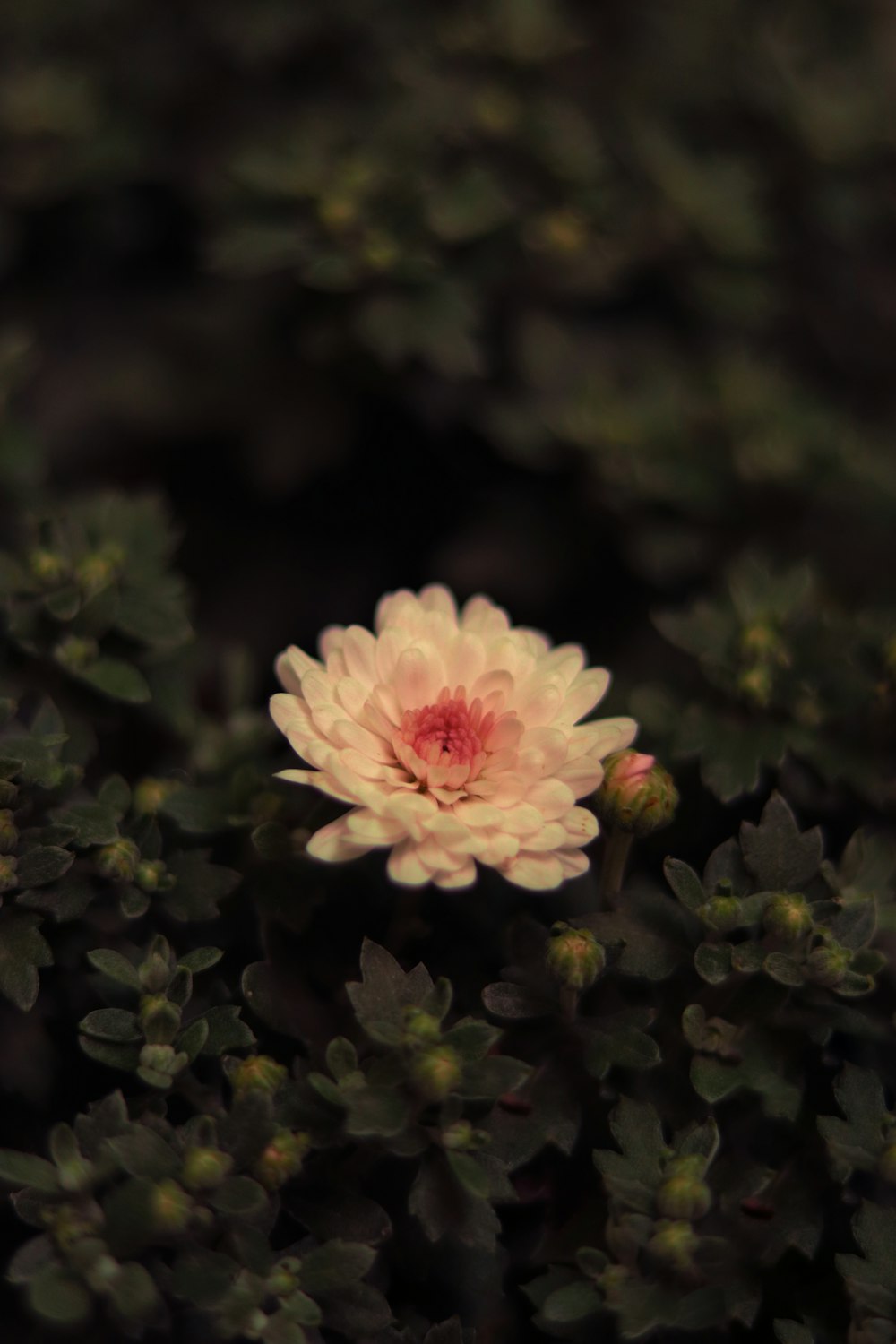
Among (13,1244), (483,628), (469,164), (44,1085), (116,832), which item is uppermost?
(469,164)

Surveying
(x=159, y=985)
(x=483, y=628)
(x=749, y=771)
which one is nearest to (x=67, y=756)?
(x=159, y=985)

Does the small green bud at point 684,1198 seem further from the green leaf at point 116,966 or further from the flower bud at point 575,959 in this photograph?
the green leaf at point 116,966

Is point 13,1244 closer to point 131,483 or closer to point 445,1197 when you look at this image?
point 445,1197

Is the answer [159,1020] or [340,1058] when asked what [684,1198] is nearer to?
[340,1058]

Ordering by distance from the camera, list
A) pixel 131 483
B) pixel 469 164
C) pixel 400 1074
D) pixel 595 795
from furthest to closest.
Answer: pixel 131 483 → pixel 469 164 → pixel 595 795 → pixel 400 1074

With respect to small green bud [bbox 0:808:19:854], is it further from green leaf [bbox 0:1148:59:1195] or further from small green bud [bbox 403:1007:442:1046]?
small green bud [bbox 403:1007:442:1046]

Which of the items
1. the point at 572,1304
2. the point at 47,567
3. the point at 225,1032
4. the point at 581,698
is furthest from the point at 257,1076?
the point at 47,567

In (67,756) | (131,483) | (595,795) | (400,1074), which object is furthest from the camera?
(131,483)
